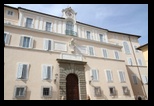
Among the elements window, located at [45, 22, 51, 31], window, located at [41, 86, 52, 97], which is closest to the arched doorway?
window, located at [41, 86, 52, 97]

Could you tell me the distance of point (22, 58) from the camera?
12203 mm

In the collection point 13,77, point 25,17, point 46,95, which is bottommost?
point 46,95

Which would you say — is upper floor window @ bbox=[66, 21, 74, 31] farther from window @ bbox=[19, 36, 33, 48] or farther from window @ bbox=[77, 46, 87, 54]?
window @ bbox=[19, 36, 33, 48]

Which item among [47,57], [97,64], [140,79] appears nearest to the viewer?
[47,57]

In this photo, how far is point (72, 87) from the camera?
1373cm

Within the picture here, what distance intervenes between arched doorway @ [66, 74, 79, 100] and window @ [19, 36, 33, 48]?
5.94 metres

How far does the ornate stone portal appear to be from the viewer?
13.0 meters

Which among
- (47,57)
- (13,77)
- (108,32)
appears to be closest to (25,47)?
(47,57)

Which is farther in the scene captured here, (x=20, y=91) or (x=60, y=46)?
(x=60, y=46)

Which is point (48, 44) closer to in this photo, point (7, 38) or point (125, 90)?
point (7, 38)

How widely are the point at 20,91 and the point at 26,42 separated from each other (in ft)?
18.0

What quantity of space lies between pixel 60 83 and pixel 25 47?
5.67 meters

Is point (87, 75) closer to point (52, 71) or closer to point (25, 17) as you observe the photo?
point (52, 71)

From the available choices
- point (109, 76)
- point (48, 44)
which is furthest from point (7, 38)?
point (109, 76)
